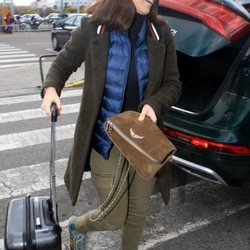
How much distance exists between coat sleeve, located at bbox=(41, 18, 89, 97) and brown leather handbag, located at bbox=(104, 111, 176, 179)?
14.2 inches

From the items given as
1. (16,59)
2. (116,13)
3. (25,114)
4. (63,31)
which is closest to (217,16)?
(116,13)

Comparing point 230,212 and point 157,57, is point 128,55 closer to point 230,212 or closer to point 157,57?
point 157,57

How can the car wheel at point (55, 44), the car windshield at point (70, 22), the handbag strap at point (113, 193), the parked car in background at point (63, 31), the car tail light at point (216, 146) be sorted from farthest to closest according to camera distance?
the car wheel at point (55, 44), the car windshield at point (70, 22), the parked car in background at point (63, 31), the car tail light at point (216, 146), the handbag strap at point (113, 193)

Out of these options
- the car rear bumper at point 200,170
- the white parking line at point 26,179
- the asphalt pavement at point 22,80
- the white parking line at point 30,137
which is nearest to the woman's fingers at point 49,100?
the car rear bumper at point 200,170

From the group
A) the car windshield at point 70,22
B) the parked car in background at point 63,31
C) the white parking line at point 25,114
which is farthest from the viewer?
the car windshield at point 70,22

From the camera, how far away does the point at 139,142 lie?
2158 millimetres

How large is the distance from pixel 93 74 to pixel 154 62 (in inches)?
12.6

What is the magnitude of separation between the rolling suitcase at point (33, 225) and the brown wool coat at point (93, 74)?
0.21 m

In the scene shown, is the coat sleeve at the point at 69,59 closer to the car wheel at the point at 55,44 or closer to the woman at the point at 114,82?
the woman at the point at 114,82

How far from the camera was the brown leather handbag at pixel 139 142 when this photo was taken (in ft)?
7.02

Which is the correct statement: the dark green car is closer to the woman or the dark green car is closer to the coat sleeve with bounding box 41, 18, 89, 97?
the woman

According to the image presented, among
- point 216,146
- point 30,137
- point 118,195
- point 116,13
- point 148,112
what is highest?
point 116,13

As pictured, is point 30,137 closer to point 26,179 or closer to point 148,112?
point 26,179

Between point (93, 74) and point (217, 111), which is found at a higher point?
point (93, 74)
